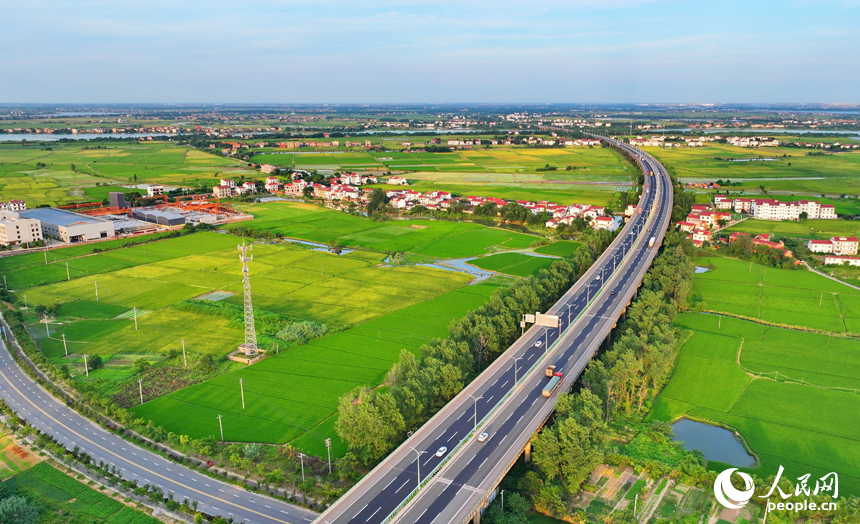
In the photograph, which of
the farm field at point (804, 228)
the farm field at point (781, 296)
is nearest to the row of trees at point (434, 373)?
the farm field at point (781, 296)

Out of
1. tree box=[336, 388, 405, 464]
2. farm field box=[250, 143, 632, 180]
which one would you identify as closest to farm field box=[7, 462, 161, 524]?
tree box=[336, 388, 405, 464]

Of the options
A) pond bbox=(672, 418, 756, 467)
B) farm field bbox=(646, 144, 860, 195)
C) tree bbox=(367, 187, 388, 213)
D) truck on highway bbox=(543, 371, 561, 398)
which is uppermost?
farm field bbox=(646, 144, 860, 195)

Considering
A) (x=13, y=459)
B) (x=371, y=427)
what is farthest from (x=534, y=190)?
(x=13, y=459)

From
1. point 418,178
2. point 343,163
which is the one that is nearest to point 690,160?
point 418,178

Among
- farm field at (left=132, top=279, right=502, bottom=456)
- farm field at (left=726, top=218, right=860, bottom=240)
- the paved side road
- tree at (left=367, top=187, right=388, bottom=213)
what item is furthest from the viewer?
tree at (left=367, top=187, right=388, bottom=213)

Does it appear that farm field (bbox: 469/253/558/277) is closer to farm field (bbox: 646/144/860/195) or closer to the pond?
the pond

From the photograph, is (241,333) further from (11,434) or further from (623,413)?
(623,413)

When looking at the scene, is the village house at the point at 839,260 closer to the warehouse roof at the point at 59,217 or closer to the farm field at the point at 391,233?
the farm field at the point at 391,233
